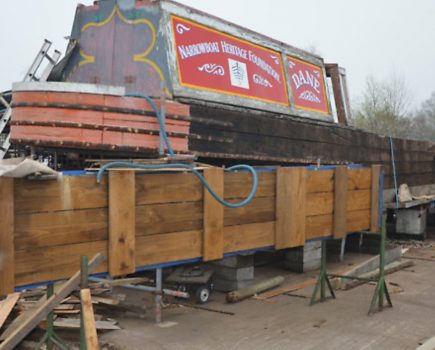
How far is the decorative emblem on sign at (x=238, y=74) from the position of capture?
8446 mm

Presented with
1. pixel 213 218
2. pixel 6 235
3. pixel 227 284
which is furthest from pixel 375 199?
pixel 6 235

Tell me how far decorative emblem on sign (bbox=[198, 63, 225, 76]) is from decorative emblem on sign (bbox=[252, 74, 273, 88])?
92 centimetres

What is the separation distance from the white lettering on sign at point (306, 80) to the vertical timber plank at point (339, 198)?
5.04m

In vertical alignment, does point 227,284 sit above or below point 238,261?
below

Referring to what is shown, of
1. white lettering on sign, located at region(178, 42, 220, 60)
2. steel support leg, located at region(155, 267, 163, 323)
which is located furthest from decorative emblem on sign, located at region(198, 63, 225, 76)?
steel support leg, located at region(155, 267, 163, 323)

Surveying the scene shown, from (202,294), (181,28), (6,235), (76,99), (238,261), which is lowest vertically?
(202,294)

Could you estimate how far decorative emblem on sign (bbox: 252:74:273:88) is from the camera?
901cm

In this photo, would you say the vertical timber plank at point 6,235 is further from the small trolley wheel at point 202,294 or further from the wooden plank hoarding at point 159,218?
the small trolley wheel at point 202,294

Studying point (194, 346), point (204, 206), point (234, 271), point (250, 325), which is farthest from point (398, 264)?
point (204, 206)

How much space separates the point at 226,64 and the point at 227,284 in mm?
3703

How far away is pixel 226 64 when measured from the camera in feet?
27.4

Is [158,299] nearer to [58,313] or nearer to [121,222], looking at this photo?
[58,313]

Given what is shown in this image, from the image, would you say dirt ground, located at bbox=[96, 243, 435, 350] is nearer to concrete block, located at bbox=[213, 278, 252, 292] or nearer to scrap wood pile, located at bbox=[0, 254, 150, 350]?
concrete block, located at bbox=[213, 278, 252, 292]

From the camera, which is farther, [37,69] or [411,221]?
[411,221]
